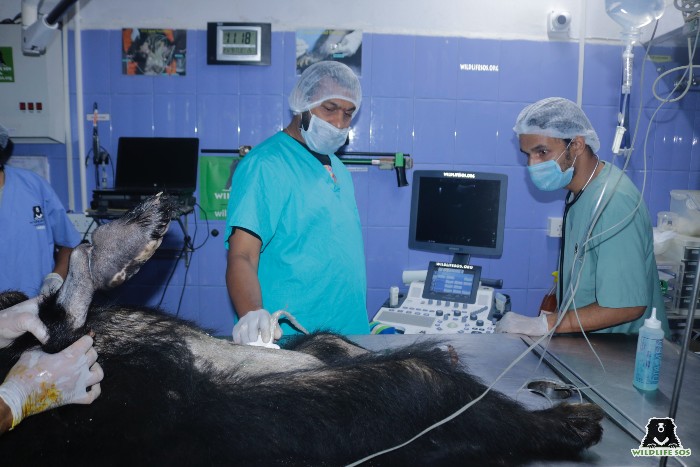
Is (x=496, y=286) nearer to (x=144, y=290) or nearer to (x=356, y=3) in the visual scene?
(x=356, y=3)

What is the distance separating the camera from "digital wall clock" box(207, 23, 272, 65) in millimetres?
2918

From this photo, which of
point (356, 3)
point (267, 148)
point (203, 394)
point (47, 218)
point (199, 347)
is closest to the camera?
point (203, 394)

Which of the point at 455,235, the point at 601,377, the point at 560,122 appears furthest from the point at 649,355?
the point at 455,235

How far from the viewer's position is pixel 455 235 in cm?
285

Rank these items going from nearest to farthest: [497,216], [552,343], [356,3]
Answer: [552,343] → [497,216] → [356,3]

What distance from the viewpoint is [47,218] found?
7.57ft

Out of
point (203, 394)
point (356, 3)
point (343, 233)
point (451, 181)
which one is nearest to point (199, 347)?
point (203, 394)

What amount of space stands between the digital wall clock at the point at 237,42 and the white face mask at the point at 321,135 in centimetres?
121

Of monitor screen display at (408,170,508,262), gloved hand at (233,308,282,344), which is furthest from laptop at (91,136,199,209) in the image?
gloved hand at (233,308,282,344)

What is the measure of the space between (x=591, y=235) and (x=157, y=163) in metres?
2.34

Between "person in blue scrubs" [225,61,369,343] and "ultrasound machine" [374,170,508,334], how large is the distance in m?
0.68

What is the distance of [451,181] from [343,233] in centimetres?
110

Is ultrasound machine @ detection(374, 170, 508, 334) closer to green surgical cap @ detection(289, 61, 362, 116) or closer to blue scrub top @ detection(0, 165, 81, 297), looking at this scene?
green surgical cap @ detection(289, 61, 362, 116)

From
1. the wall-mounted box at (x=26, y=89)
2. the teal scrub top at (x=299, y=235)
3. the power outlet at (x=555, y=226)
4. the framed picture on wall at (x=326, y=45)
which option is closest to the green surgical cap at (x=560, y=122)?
the teal scrub top at (x=299, y=235)
